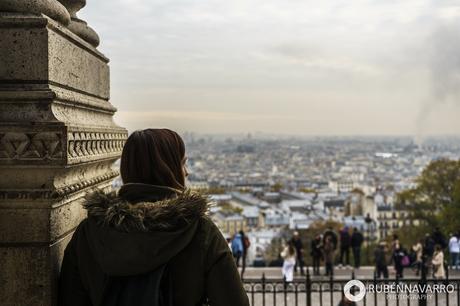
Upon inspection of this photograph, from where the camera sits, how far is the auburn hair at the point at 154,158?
206 centimetres

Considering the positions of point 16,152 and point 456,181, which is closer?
point 16,152

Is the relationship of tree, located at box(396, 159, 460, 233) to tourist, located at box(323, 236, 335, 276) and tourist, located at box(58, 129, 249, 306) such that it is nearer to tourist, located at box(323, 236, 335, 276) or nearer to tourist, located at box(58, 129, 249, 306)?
tourist, located at box(323, 236, 335, 276)

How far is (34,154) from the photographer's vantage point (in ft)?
7.00

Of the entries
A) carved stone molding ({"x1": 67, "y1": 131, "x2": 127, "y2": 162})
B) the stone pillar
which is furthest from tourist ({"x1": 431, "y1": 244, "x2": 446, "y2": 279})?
the stone pillar

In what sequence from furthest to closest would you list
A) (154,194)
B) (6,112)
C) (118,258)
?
(6,112), (154,194), (118,258)

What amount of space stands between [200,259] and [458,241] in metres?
12.7

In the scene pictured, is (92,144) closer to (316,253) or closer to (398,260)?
(398,260)

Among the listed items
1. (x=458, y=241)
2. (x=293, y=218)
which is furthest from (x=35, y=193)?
(x=293, y=218)

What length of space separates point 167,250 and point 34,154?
0.57 m

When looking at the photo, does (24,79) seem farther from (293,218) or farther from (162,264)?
(293,218)

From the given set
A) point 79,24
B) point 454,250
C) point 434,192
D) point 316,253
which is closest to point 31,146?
point 79,24

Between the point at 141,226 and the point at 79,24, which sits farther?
the point at 79,24

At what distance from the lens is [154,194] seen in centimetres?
208

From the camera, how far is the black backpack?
1921 mm
